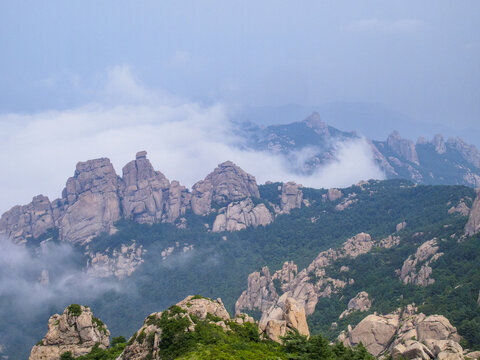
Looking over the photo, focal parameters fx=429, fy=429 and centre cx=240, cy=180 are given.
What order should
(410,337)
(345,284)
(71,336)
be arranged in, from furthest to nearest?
(345,284) < (71,336) < (410,337)

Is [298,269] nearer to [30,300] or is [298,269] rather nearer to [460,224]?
[460,224]

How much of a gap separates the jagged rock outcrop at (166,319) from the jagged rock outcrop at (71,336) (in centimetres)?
1419

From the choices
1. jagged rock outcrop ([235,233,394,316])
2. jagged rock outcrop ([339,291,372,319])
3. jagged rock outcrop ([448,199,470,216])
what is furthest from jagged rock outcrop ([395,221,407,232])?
jagged rock outcrop ([339,291,372,319])

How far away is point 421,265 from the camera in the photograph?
10425 centimetres

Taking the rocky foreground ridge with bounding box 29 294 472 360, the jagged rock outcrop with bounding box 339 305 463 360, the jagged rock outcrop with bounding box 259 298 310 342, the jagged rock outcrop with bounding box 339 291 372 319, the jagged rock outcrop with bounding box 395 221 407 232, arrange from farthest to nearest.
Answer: the jagged rock outcrop with bounding box 395 221 407 232 < the jagged rock outcrop with bounding box 339 291 372 319 < the jagged rock outcrop with bounding box 259 298 310 342 < the rocky foreground ridge with bounding box 29 294 472 360 < the jagged rock outcrop with bounding box 339 305 463 360

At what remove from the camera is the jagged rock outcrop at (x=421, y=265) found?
98.4 meters

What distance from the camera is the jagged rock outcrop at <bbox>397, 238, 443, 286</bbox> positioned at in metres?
98.4

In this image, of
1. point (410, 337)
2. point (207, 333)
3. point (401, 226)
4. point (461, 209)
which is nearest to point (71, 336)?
point (207, 333)

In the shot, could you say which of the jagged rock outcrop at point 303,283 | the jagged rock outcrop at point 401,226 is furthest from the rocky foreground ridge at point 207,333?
the jagged rock outcrop at point 401,226

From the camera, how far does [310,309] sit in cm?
11862

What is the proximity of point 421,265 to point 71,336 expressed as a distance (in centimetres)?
8043

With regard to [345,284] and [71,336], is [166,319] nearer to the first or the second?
[71,336]

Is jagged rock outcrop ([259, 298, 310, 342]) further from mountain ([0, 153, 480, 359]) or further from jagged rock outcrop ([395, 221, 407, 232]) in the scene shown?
jagged rock outcrop ([395, 221, 407, 232])

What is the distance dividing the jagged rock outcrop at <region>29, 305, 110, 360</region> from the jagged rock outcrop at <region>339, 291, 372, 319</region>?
6171cm
